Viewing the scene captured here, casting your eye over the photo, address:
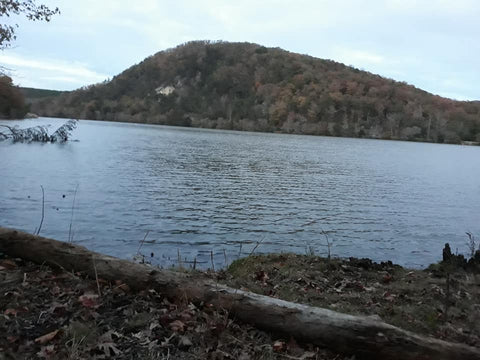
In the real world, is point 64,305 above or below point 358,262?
above

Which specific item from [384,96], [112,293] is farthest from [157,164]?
[384,96]

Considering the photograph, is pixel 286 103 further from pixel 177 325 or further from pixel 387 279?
pixel 177 325

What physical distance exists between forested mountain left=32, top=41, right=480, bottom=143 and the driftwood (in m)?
147

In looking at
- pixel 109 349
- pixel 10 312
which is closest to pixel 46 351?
pixel 109 349

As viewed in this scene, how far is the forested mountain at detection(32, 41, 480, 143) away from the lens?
148 m

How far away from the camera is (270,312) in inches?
190

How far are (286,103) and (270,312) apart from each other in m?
158

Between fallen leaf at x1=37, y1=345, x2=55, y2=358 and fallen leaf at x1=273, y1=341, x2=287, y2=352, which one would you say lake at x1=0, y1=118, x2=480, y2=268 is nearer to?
fallen leaf at x1=273, y1=341, x2=287, y2=352

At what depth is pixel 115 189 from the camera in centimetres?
2236

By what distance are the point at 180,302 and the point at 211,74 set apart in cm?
19934

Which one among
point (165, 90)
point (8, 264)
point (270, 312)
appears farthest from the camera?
point (165, 90)

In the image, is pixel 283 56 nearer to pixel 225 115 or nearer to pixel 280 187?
pixel 225 115

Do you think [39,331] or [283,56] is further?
[283,56]

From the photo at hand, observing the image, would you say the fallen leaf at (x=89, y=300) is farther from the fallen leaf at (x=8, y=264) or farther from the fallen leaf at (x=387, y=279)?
the fallen leaf at (x=387, y=279)
